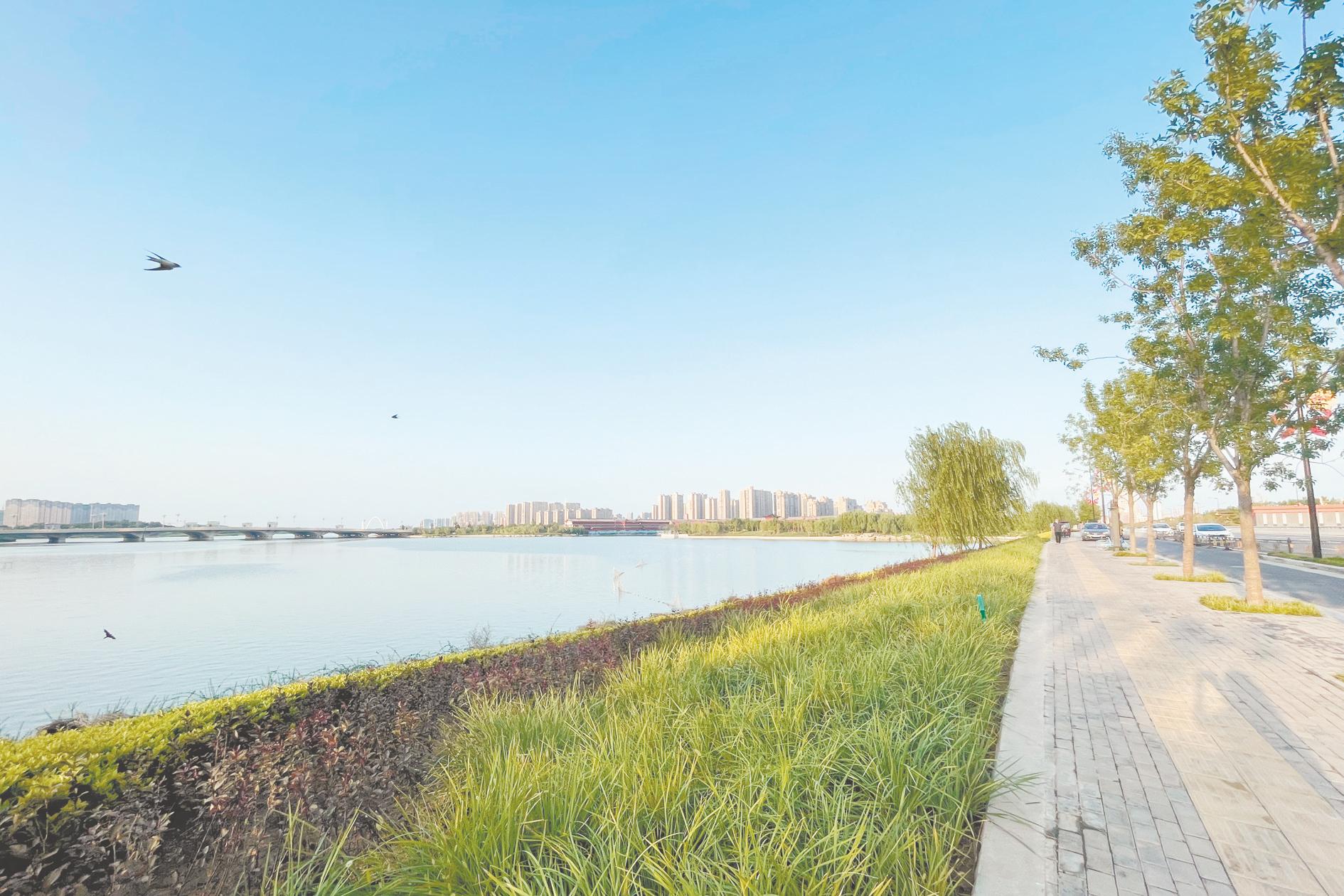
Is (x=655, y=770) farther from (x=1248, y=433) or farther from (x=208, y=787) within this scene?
(x=1248, y=433)

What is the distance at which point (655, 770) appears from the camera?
11.0ft

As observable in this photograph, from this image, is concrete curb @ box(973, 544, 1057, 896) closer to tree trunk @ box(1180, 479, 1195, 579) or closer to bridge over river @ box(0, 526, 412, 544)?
tree trunk @ box(1180, 479, 1195, 579)

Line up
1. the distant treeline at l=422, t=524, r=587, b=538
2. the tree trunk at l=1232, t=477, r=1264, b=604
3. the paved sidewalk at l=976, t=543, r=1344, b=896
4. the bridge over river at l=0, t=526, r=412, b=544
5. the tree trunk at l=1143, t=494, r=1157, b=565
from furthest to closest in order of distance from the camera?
1. the distant treeline at l=422, t=524, r=587, b=538
2. the bridge over river at l=0, t=526, r=412, b=544
3. the tree trunk at l=1143, t=494, r=1157, b=565
4. the tree trunk at l=1232, t=477, r=1264, b=604
5. the paved sidewalk at l=976, t=543, r=1344, b=896

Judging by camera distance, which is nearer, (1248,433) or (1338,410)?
(1338,410)

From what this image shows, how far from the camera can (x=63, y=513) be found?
328 ft

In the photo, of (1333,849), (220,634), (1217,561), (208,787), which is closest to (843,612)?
(1333,849)

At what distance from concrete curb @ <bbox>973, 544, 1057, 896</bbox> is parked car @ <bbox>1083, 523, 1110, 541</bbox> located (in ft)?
183

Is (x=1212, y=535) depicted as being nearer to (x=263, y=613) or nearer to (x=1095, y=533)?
(x=1095, y=533)

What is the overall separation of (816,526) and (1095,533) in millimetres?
66918

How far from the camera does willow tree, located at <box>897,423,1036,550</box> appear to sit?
80.8 feet

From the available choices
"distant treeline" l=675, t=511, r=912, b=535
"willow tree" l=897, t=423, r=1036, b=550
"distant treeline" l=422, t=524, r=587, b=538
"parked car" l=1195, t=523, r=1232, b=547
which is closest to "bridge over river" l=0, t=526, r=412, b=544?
"distant treeline" l=422, t=524, r=587, b=538

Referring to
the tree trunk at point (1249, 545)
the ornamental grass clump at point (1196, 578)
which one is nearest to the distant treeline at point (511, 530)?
the ornamental grass clump at point (1196, 578)

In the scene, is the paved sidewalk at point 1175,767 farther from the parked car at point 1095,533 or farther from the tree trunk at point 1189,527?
the parked car at point 1095,533

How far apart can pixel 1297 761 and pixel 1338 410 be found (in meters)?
A: 7.61
